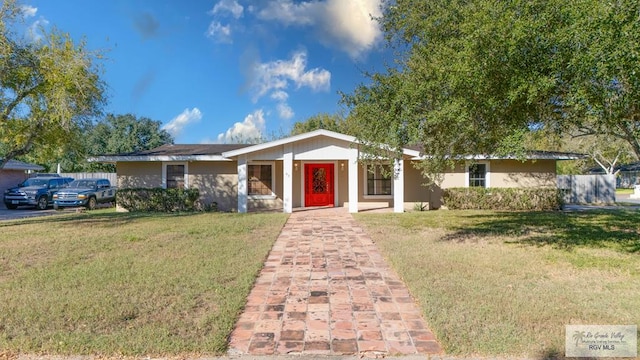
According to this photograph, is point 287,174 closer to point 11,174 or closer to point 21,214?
point 21,214

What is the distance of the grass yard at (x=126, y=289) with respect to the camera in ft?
12.5

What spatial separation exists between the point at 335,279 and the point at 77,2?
12595 mm

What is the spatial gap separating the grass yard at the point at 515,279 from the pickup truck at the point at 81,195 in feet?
51.0

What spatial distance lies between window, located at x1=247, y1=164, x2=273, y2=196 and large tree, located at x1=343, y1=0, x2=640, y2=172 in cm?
927

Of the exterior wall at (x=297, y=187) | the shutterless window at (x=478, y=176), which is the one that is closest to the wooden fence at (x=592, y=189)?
the shutterless window at (x=478, y=176)

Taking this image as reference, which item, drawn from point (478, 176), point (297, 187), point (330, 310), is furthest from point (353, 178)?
point (330, 310)

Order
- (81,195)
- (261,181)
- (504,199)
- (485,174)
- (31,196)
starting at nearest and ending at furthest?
(504,199), (485,174), (261,181), (81,195), (31,196)

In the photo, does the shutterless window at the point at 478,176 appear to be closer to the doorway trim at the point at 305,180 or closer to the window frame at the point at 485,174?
the window frame at the point at 485,174

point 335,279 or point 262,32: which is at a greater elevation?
point 262,32

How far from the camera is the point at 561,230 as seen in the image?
35.0 ft

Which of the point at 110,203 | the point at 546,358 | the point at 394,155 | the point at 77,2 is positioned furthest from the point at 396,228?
the point at 110,203

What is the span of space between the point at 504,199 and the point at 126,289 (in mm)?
15583

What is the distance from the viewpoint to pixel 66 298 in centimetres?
500

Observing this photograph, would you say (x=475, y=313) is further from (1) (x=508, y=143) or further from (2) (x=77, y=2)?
(2) (x=77, y=2)
